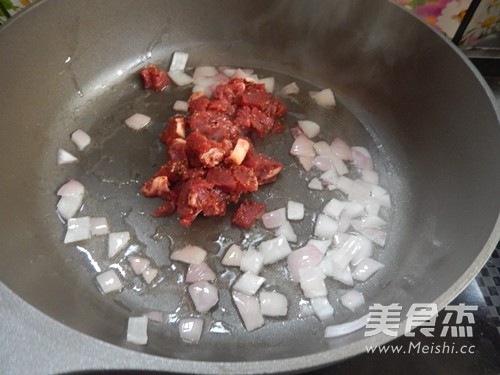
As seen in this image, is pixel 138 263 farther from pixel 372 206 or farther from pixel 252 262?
pixel 372 206

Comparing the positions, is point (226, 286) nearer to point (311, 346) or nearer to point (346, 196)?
point (311, 346)

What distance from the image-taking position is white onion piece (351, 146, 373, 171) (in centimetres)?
195

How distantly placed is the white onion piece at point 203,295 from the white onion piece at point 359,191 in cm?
71

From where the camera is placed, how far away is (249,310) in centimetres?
153

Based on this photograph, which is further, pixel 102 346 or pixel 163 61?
pixel 163 61

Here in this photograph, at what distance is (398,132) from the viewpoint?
2043mm

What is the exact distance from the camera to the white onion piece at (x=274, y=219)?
1.73 m

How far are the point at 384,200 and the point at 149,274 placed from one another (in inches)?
40.2

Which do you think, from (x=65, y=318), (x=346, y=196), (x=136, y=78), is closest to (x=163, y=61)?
(x=136, y=78)

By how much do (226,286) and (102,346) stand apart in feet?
1.97

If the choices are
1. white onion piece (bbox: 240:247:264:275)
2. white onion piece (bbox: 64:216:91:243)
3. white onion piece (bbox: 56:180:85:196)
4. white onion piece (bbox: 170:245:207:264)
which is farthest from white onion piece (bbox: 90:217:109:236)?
white onion piece (bbox: 240:247:264:275)

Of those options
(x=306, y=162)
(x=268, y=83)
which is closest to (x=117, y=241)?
(x=306, y=162)

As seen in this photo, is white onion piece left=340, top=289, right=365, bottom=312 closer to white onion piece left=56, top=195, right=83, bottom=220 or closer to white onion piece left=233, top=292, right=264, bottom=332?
white onion piece left=233, top=292, right=264, bottom=332

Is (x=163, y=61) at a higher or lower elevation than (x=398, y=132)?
higher
